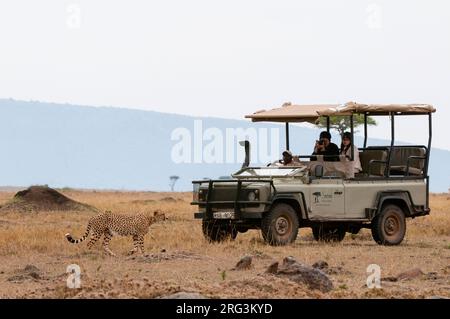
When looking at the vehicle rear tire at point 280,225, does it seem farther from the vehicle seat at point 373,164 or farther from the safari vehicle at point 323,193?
the vehicle seat at point 373,164

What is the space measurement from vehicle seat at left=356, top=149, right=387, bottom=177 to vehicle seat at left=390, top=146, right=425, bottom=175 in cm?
48

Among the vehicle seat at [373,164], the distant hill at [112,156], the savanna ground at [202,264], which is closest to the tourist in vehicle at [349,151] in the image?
the vehicle seat at [373,164]

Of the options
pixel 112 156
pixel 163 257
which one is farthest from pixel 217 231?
pixel 112 156

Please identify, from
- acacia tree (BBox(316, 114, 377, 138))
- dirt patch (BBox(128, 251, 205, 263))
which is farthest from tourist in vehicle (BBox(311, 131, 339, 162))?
acacia tree (BBox(316, 114, 377, 138))

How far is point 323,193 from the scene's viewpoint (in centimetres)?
2172

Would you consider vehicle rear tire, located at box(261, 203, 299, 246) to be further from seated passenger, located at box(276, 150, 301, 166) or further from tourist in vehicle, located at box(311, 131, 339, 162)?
tourist in vehicle, located at box(311, 131, 339, 162)

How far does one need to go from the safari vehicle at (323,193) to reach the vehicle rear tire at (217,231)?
0.01 m

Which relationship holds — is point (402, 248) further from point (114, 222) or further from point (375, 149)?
point (114, 222)

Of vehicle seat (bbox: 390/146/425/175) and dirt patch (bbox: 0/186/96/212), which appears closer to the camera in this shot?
vehicle seat (bbox: 390/146/425/175)

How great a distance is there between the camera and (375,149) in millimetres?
23266

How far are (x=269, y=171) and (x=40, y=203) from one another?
60.0ft

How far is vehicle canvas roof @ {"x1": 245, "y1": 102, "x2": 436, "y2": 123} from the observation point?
72.0 feet

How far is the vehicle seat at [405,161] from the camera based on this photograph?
922 inches
